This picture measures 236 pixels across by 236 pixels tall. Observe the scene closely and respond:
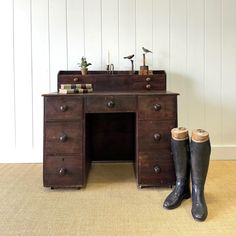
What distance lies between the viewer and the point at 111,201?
196 cm

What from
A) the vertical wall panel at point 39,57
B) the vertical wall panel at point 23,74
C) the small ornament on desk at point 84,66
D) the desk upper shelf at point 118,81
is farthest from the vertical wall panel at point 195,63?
the vertical wall panel at point 23,74

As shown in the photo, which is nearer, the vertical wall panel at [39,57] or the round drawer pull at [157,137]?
the round drawer pull at [157,137]

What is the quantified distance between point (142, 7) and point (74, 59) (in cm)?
81

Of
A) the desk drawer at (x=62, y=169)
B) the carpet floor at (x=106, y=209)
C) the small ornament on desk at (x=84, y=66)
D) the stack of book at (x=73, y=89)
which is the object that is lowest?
the carpet floor at (x=106, y=209)

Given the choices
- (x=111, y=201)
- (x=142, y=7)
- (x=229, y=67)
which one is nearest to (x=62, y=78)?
(x=142, y=7)

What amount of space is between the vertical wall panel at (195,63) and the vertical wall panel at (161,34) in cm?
20

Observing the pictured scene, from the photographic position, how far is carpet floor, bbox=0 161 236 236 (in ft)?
5.15

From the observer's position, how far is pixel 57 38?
284cm

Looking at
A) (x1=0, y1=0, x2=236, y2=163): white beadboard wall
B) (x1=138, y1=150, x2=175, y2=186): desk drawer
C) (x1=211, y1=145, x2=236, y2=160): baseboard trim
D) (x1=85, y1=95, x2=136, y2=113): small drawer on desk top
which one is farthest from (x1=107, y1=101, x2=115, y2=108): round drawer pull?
(x1=211, y1=145, x2=236, y2=160): baseboard trim

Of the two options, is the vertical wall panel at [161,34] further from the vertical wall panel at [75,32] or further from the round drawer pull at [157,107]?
the round drawer pull at [157,107]

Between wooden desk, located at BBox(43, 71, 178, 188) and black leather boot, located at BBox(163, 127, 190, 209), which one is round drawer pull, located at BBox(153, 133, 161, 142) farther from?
black leather boot, located at BBox(163, 127, 190, 209)

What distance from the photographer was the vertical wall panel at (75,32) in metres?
2.83

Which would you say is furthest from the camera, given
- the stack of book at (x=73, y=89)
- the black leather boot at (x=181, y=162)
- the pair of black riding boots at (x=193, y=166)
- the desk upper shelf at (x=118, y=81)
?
the desk upper shelf at (x=118, y=81)

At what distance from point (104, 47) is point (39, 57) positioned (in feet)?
2.05
